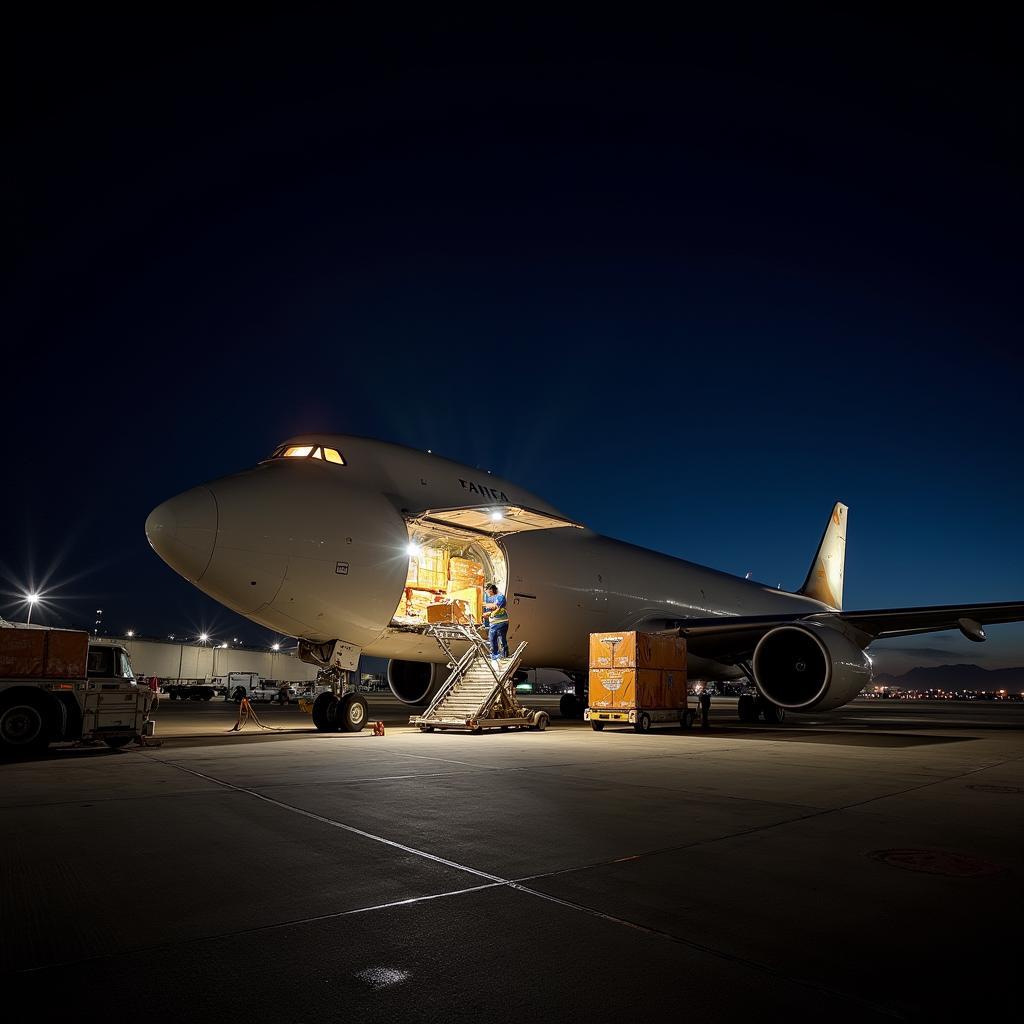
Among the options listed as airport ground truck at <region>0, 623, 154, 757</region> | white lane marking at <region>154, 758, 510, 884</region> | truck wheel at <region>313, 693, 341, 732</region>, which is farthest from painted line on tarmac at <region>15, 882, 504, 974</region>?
truck wheel at <region>313, 693, 341, 732</region>

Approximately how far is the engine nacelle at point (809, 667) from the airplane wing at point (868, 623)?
0.51 metres

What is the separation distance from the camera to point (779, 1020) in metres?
2.17

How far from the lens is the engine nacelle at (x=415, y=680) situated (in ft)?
52.9

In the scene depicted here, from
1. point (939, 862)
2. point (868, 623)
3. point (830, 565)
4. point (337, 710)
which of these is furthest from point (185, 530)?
point (830, 565)

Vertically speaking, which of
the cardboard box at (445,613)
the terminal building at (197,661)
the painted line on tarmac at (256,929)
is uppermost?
the cardboard box at (445,613)

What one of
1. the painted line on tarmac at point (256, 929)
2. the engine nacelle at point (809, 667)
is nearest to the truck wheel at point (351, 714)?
the engine nacelle at point (809, 667)

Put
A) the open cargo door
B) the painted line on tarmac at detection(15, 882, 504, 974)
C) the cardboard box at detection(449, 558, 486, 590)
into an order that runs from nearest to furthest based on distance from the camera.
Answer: the painted line on tarmac at detection(15, 882, 504, 974) < the open cargo door < the cardboard box at detection(449, 558, 486, 590)

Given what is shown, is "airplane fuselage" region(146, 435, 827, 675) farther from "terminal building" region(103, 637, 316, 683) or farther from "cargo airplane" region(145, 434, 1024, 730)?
"terminal building" region(103, 637, 316, 683)

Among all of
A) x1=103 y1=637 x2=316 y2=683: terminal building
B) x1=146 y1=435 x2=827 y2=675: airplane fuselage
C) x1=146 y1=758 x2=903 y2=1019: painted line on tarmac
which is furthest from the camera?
x1=103 y1=637 x2=316 y2=683: terminal building

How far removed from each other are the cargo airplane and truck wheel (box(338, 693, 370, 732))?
0.03 m

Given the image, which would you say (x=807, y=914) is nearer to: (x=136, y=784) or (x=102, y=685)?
A: (x=136, y=784)

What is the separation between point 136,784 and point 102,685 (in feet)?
11.7

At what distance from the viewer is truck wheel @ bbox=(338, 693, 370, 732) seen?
12.7 meters

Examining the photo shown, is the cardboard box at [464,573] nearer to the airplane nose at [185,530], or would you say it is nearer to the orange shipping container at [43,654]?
the airplane nose at [185,530]
